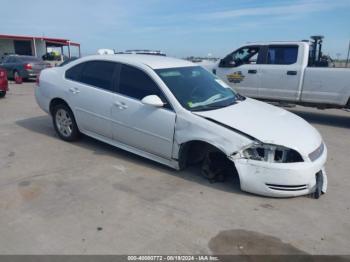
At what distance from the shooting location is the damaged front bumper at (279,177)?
3.62 metres

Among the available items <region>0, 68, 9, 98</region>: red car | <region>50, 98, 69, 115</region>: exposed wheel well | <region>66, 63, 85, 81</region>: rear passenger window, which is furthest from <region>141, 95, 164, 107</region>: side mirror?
<region>0, 68, 9, 98</region>: red car

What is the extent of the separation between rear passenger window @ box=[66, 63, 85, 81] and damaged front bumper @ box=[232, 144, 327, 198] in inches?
131

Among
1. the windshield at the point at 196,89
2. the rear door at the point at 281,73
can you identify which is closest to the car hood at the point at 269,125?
the windshield at the point at 196,89

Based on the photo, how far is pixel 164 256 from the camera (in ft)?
9.03

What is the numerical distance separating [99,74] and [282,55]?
515 centimetres

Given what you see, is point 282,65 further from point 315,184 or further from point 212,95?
point 315,184

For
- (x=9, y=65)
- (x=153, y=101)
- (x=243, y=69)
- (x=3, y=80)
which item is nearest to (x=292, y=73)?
(x=243, y=69)

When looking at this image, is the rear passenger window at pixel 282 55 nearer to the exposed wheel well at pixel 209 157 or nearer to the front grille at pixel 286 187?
the exposed wheel well at pixel 209 157

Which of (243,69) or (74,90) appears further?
(243,69)

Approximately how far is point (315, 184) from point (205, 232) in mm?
1624

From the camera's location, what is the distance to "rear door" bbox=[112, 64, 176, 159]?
170 inches

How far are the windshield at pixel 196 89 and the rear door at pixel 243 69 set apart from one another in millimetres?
3730

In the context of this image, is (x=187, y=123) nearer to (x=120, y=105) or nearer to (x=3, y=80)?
(x=120, y=105)

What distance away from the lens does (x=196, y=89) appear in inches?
182
